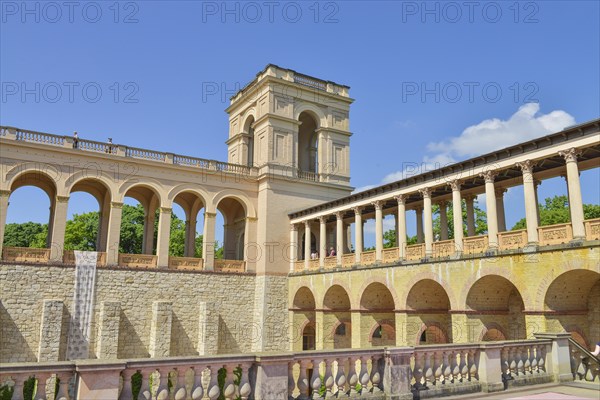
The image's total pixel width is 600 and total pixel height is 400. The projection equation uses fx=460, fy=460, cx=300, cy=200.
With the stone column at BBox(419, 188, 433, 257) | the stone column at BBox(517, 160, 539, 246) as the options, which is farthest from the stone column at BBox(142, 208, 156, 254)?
the stone column at BBox(517, 160, 539, 246)

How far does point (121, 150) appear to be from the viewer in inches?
1116

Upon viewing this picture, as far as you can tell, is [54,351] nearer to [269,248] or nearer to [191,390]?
[269,248]

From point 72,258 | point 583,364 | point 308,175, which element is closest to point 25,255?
A: point 72,258

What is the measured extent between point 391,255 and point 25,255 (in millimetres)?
19536

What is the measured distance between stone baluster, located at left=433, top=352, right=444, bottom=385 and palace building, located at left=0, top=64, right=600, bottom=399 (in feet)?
0.12

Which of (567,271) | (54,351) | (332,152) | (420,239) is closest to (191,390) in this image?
(567,271)

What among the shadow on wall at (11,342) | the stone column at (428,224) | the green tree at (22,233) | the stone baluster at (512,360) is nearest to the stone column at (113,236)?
the shadow on wall at (11,342)

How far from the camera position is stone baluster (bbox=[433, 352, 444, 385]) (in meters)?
8.85

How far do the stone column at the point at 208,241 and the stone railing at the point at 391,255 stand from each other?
38.1 ft

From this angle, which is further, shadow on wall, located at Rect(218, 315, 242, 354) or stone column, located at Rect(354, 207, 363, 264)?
shadow on wall, located at Rect(218, 315, 242, 354)

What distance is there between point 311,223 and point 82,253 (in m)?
14.8

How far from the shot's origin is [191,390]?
7.16 m

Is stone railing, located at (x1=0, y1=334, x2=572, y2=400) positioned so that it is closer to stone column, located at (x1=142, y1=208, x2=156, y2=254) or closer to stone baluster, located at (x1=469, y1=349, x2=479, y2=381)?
stone baluster, located at (x1=469, y1=349, x2=479, y2=381)

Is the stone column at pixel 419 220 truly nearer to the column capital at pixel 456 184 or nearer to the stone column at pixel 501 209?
the stone column at pixel 501 209
